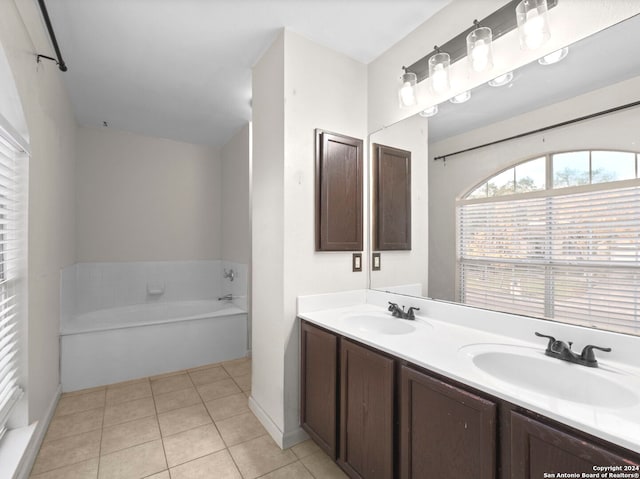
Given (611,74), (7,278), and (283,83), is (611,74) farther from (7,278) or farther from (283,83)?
(7,278)

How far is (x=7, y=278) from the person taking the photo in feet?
5.13

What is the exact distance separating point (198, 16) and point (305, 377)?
229 cm

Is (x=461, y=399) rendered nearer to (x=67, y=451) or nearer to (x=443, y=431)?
(x=443, y=431)

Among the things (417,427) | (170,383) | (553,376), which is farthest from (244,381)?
(553,376)

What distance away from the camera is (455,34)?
1.69 meters

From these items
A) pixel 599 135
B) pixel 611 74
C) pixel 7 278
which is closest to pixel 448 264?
pixel 599 135

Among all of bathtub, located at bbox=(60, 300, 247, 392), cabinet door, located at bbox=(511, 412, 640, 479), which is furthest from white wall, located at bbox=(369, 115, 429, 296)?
bathtub, located at bbox=(60, 300, 247, 392)

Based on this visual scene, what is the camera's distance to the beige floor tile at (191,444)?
1812 millimetres

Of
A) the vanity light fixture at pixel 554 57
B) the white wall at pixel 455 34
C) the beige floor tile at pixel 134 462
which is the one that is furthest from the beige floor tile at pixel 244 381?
the vanity light fixture at pixel 554 57

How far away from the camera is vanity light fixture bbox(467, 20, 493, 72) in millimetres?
1477

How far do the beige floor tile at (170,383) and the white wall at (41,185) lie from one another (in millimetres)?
705

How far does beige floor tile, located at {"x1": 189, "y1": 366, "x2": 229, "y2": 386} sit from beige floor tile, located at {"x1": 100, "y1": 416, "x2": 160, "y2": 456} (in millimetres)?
606

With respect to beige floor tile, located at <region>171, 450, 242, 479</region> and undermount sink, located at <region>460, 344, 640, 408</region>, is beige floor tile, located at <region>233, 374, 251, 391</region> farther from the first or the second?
undermount sink, located at <region>460, 344, 640, 408</region>

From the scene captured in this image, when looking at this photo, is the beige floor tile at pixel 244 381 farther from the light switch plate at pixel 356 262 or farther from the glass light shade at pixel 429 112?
the glass light shade at pixel 429 112
